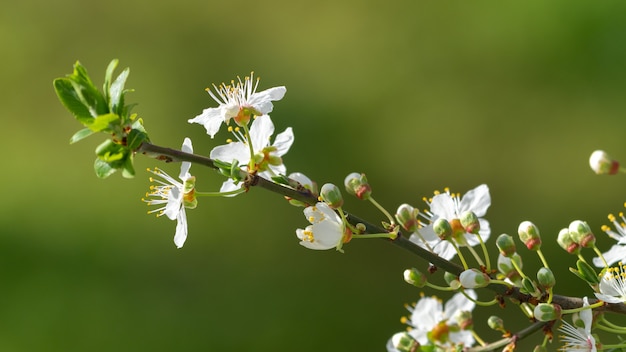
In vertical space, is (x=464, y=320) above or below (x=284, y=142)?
below

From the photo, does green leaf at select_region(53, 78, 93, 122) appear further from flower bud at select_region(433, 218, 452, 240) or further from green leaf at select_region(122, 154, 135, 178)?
flower bud at select_region(433, 218, 452, 240)

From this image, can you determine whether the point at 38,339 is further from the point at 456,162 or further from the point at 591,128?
the point at 591,128

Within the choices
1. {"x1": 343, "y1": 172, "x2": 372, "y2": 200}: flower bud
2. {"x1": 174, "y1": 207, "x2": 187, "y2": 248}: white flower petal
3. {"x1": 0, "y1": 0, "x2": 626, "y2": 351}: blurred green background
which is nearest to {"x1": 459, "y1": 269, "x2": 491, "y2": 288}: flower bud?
{"x1": 343, "y1": 172, "x2": 372, "y2": 200}: flower bud

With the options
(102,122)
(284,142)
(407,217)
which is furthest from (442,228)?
(102,122)

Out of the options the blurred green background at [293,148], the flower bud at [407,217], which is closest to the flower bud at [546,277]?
the flower bud at [407,217]

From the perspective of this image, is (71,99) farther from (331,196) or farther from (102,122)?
(331,196)

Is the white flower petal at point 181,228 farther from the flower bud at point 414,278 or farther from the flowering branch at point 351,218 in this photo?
the flower bud at point 414,278

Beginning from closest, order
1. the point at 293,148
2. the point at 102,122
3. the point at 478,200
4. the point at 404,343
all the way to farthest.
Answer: the point at 102,122
the point at 404,343
the point at 478,200
the point at 293,148
